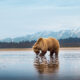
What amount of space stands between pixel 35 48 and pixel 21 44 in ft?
273

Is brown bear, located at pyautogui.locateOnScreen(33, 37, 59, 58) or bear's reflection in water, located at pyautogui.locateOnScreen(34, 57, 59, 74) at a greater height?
brown bear, located at pyautogui.locateOnScreen(33, 37, 59, 58)

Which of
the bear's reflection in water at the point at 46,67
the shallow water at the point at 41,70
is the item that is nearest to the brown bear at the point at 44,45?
the shallow water at the point at 41,70

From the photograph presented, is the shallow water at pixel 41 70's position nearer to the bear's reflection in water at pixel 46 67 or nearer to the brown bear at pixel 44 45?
the bear's reflection in water at pixel 46 67

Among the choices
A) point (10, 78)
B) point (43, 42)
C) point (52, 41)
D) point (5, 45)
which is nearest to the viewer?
point (10, 78)

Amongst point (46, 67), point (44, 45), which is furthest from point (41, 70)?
point (44, 45)

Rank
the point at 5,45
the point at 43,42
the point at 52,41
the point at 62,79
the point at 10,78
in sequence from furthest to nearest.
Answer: the point at 5,45
the point at 52,41
the point at 43,42
the point at 10,78
the point at 62,79

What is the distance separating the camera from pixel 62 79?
1318 cm

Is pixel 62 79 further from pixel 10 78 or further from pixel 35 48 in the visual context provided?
pixel 35 48

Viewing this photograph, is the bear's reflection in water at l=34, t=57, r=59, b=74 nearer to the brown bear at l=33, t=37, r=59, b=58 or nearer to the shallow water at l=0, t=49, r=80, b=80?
the shallow water at l=0, t=49, r=80, b=80

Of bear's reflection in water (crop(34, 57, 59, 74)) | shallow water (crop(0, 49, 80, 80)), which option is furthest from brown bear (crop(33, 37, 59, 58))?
bear's reflection in water (crop(34, 57, 59, 74))

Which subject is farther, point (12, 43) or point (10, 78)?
point (12, 43)

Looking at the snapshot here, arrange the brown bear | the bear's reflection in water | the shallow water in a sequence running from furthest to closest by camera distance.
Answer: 1. the brown bear
2. the bear's reflection in water
3. the shallow water

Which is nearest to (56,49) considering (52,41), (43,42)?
(52,41)

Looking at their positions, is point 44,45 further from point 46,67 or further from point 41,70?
point 41,70
